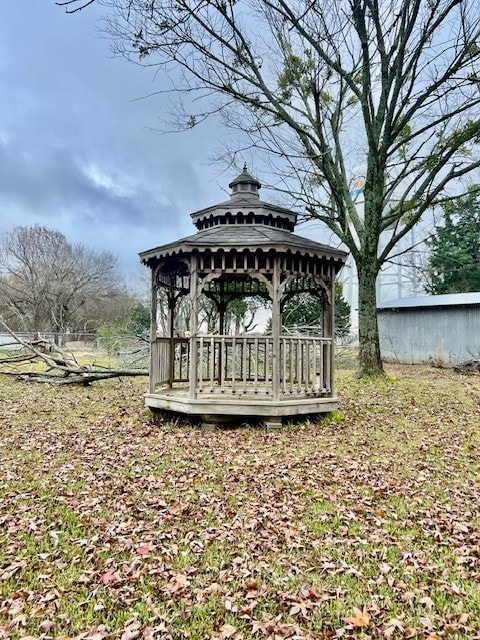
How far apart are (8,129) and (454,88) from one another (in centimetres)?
2529

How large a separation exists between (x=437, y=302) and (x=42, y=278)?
97.2 ft

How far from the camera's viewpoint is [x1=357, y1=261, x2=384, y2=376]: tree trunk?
12.0 metres

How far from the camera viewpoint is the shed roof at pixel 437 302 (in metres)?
17.8

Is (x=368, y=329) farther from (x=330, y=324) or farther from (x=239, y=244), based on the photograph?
(x=239, y=244)

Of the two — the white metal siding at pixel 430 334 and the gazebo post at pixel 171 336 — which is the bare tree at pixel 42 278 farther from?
the gazebo post at pixel 171 336

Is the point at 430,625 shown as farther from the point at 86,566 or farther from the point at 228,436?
the point at 228,436

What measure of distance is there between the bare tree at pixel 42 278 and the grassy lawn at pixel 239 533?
3056 cm

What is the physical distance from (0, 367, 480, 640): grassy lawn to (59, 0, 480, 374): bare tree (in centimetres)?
674

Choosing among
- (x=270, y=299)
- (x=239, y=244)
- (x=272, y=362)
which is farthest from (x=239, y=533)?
(x=270, y=299)

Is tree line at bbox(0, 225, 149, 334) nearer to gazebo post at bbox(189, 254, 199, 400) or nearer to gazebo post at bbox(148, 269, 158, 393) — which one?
gazebo post at bbox(148, 269, 158, 393)

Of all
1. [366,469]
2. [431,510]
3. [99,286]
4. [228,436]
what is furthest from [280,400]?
[99,286]

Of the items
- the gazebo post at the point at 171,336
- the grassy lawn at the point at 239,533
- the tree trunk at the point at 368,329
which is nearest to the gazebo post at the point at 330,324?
the grassy lawn at the point at 239,533

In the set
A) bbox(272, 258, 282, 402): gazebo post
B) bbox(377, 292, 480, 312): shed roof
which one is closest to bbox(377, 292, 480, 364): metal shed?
bbox(377, 292, 480, 312): shed roof

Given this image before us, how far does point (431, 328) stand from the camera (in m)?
19.0
